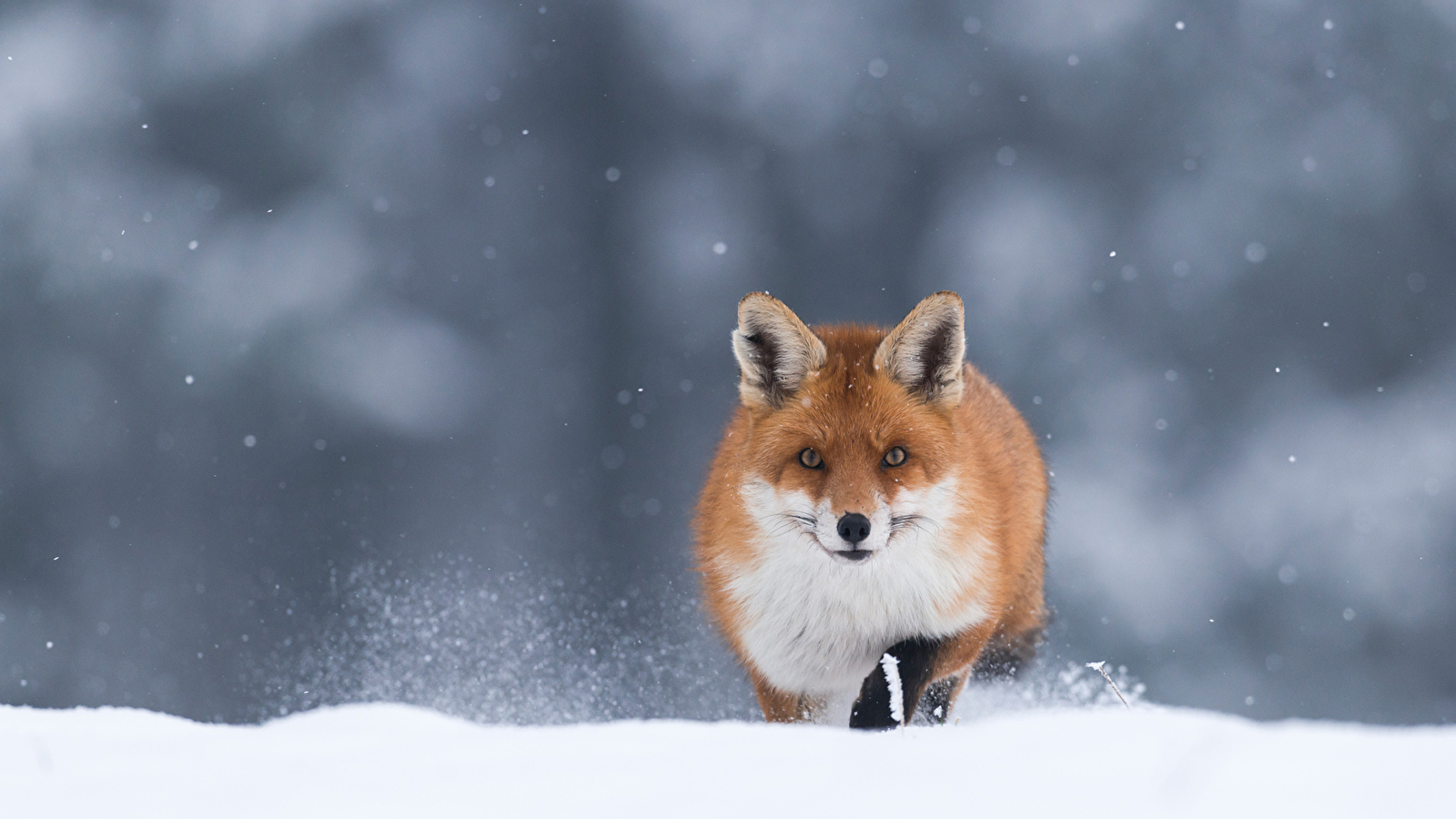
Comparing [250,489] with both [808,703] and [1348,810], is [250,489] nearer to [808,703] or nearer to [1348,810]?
[808,703]

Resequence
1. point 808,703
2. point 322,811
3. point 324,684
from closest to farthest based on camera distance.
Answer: point 322,811 < point 808,703 < point 324,684

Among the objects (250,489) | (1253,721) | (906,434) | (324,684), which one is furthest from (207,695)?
(1253,721)

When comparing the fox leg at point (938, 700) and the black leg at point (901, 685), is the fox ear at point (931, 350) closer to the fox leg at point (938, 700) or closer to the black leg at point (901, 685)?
the black leg at point (901, 685)

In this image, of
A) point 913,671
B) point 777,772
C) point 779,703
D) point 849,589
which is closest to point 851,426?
point 849,589

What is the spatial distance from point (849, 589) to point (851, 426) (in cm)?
64

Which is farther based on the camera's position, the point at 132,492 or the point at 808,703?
the point at 132,492

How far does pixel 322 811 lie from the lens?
2.20 m

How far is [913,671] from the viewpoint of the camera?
4219 mm

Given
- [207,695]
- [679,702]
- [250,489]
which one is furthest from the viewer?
[250,489]

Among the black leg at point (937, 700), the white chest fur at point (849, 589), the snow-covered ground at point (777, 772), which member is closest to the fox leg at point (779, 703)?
the white chest fur at point (849, 589)

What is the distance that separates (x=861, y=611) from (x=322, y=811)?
245 cm

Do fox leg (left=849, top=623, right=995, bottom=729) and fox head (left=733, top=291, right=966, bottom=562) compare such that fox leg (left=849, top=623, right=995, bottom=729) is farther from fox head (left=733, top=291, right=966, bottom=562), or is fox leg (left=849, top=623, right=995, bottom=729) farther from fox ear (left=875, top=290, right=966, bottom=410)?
fox ear (left=875, top=290, right=966, bottom=410)

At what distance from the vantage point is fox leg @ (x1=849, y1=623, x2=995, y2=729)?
4078 mm

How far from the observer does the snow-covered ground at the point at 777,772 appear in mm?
2131
